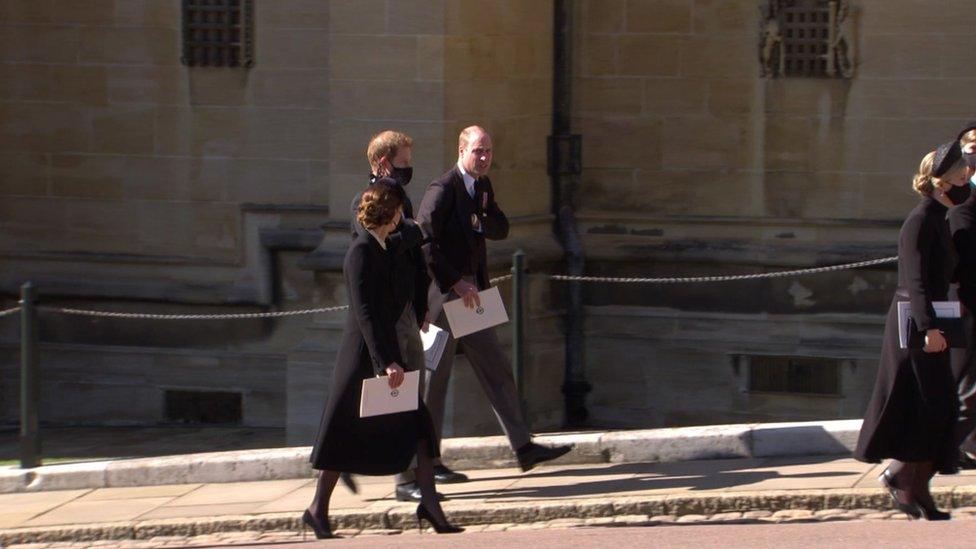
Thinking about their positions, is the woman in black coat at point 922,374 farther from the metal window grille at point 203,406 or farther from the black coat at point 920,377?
the metal window grille at point 203,406

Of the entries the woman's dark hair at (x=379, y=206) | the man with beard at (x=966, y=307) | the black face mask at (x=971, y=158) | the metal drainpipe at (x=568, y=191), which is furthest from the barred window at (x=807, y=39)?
the woman's dark hair at (x=379, y=206)

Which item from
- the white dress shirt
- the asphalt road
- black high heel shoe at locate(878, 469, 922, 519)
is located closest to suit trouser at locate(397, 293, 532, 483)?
the white dress shirt

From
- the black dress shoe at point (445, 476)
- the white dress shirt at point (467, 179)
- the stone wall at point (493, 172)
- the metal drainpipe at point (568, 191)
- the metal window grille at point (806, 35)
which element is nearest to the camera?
the white dress shirt at point (467, 179)

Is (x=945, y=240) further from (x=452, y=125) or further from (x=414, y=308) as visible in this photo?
(x=452, y=125)

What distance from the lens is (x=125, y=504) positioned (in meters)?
10.2

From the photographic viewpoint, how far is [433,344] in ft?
31.2

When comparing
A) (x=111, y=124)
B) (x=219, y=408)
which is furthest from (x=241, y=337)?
(x=111, y=124)

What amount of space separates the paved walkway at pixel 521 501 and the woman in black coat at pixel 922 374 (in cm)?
37

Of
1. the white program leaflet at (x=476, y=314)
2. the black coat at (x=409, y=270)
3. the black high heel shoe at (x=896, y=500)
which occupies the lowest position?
the black high heel shoe at (x=896, y=500)

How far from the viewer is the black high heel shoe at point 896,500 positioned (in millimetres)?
8656

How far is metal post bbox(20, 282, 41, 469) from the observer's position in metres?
10.6

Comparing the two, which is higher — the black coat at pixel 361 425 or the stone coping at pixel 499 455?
the black coat at pixel 361 425

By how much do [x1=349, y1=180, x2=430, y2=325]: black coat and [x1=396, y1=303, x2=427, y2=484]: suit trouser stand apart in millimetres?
46

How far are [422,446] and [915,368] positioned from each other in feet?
7.52
